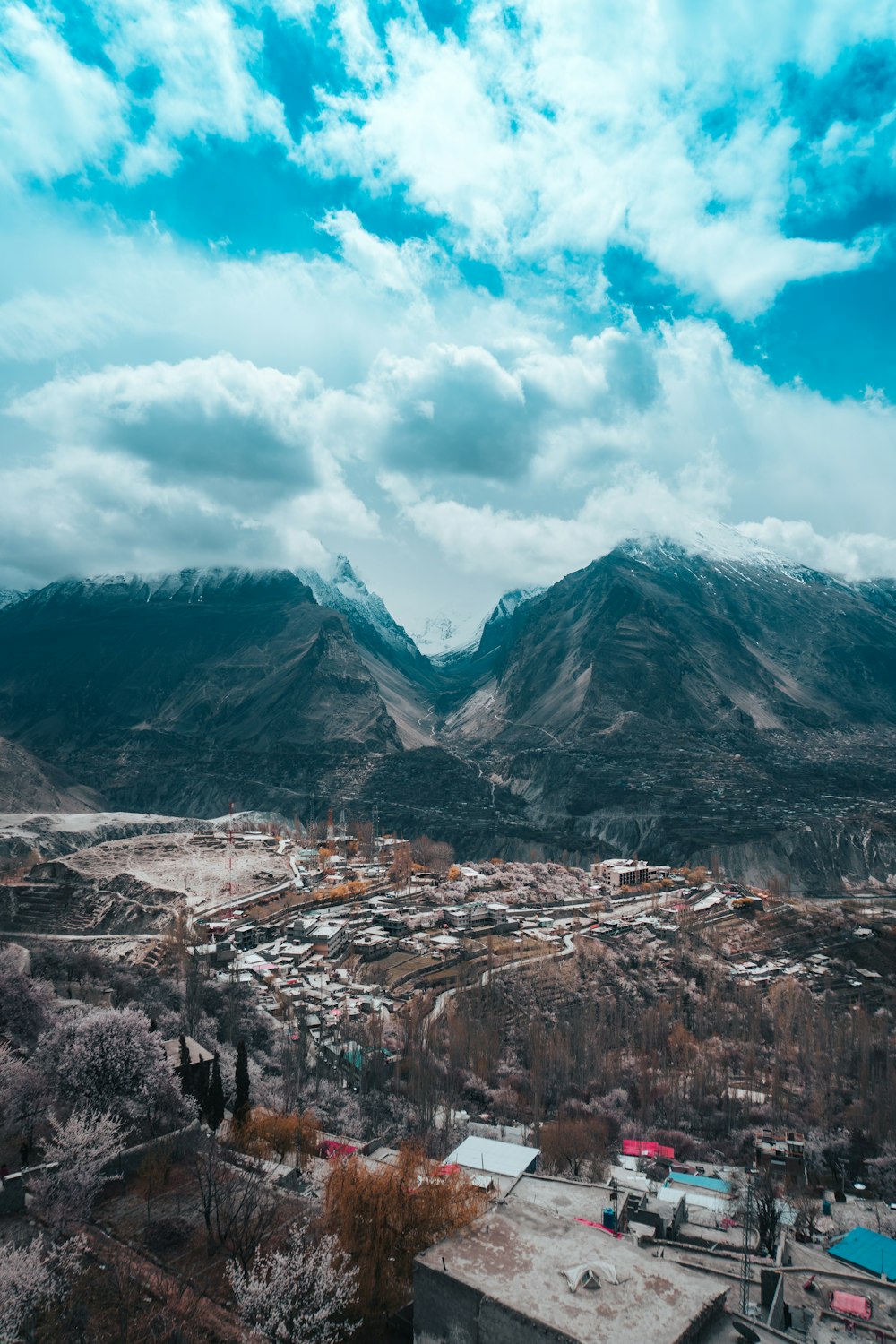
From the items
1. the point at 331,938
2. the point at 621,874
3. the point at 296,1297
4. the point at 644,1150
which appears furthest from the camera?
the point at 621,874

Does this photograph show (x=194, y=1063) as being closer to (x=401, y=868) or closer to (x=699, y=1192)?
(x=699, y=1192)

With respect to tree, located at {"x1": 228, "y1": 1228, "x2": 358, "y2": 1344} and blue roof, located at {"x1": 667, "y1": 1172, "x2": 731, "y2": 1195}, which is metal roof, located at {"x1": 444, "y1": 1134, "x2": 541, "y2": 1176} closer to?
blue roof, located at {"x1": 667, "y1": 1172, "x2": 731, "y2": 1195}

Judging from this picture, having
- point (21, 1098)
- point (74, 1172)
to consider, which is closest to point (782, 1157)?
point (74, 1172)

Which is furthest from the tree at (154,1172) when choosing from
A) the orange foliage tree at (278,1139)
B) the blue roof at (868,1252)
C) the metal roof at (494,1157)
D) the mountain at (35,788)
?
the mountain at (35,788)

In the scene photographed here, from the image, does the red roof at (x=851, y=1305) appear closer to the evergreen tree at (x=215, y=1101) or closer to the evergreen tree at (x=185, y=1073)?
the evergreen tree at (x=215, y=1101)

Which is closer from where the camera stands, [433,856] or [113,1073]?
[113,1073]

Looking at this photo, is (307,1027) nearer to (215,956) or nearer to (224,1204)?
(215,956)
